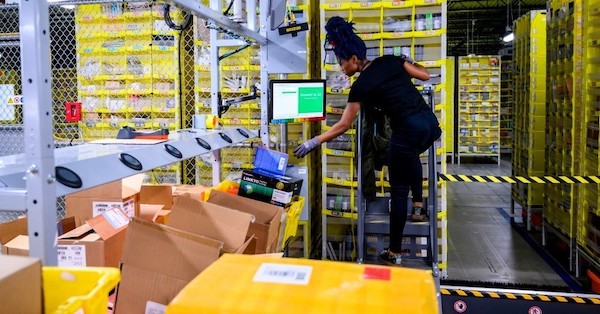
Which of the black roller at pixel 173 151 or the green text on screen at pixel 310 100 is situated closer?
the black roller at pixel 173 151

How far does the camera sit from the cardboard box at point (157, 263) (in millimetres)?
2162

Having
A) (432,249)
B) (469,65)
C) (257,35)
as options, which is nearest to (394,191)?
(432,249)

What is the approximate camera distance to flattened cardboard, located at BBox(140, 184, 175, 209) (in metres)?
3.85

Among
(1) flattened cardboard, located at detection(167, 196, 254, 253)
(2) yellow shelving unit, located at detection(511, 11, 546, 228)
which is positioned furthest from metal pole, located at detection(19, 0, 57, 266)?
(2) yellow shelving unit, located at detection(511, 11, 546, 228)

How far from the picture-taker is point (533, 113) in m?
7.86

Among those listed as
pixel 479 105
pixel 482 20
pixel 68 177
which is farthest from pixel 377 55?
pixel 482 20

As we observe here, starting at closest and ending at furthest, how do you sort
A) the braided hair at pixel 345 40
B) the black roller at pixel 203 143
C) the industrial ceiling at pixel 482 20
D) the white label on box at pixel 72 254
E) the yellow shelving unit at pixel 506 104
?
the white label on box at pixel 72 254 → the black roller at pixel 203 143 → the braided hair at pixel 345 40 → the yellow shelving unit at pixel 506 104 → the industrial ceiling at pixel 482 20

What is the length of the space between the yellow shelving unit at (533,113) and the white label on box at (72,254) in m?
6.52

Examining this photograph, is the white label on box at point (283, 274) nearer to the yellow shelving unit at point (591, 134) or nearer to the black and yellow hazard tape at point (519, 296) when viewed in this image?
the black and yellow hazard tape at point (519, 296)

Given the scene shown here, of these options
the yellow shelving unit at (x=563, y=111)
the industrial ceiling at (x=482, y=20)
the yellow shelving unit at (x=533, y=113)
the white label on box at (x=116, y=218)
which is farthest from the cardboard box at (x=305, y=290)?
the industrial ceiling at (x=482, y=20)

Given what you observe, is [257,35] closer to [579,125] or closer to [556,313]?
[556,313]

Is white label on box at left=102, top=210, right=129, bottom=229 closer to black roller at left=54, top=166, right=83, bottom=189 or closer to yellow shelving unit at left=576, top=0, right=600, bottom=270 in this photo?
black roller at left=54, top=166, right=83, bottom=189

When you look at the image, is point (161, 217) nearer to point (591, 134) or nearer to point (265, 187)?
point (265, 187)

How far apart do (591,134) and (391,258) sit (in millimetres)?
2696
